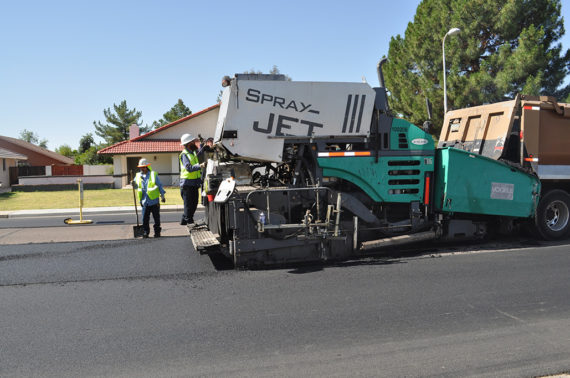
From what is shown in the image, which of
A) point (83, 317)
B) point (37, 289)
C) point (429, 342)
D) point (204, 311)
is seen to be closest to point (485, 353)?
point (429, 342)

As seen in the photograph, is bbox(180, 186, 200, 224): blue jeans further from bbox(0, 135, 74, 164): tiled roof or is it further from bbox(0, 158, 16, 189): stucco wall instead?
bbox(0, 135, 74, 164): tiled roof

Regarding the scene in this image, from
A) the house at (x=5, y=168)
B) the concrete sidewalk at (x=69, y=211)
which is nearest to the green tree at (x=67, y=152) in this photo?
the house at (x=5, y=168)

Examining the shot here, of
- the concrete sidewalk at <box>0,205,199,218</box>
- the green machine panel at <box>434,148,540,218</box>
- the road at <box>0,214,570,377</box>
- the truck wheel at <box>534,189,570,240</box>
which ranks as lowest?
the concrete sidewalk at <box>0,205,199,218</box>

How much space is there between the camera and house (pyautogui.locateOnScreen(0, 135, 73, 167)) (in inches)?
1905

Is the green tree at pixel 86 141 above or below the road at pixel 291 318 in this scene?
above

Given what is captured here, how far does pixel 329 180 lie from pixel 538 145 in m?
3.64

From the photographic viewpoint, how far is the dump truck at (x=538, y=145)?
7.55 m

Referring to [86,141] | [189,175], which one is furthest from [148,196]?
[86,141]

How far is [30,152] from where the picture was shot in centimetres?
5100

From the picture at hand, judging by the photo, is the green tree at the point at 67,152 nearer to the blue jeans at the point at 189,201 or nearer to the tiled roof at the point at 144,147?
the tiled roof at the point at 144,147

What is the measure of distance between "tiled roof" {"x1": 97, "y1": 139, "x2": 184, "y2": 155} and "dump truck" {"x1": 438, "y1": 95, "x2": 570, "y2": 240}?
2316 centimetres

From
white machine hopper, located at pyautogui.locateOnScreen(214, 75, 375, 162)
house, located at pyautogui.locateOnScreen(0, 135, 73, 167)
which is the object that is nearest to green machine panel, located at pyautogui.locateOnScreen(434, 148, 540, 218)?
white machine hopper, located at pyautogui.locateOnScreen(214, 75, 375, 162)

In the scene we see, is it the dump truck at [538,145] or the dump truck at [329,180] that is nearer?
the dump truck at [329,180]

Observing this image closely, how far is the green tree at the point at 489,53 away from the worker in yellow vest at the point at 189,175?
45.2ft
